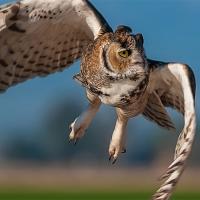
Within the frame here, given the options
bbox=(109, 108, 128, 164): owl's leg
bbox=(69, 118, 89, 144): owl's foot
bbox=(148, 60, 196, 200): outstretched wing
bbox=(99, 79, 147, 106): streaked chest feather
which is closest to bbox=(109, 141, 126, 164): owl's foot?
bbox=(109, 108, 128, 164): owl's leg

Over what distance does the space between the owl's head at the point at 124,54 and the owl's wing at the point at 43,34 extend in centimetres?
39

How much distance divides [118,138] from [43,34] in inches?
41.1

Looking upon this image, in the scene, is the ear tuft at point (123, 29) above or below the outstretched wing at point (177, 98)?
above

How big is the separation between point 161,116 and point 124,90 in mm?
972

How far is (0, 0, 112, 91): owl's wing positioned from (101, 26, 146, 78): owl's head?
39cm

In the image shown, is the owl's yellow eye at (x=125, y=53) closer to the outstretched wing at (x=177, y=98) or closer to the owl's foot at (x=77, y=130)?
the outstretched wing at (x=177, y=98)

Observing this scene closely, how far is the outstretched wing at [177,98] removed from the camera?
5.53 m

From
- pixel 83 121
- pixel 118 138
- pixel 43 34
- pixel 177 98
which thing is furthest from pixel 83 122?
pixel 177 98

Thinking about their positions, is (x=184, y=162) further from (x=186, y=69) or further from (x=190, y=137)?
(x=186, y=69)

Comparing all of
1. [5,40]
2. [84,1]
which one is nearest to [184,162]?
[84,1]

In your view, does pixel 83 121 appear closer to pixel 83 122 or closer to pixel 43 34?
pixel 83 122

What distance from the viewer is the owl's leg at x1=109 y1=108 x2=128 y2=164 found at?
721cm

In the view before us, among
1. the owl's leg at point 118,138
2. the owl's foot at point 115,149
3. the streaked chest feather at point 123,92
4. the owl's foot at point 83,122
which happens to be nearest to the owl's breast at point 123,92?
the streaked chest feather at point 123,92

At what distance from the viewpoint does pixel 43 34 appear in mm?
7309
